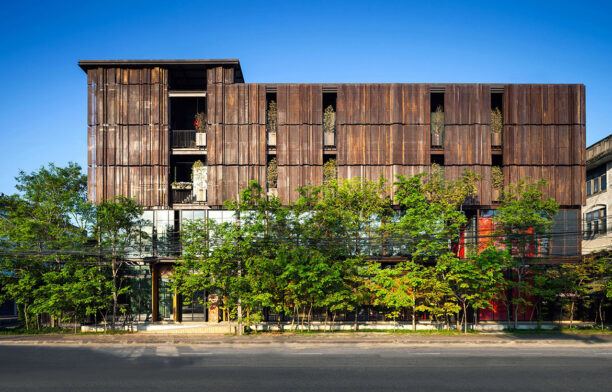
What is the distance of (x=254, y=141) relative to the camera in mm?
29172

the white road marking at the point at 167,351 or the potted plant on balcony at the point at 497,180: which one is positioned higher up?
the potted plant on balcony at the point at 497,180

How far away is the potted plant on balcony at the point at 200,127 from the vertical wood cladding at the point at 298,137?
5.88 metres

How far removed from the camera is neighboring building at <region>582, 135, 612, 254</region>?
31.8m

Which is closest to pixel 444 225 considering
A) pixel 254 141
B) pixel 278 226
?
pixel 278 226

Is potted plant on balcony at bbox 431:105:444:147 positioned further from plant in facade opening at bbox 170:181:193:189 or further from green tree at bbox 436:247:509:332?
plant in facade opening at bbox 170:181:193:189

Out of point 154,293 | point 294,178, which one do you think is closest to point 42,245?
point 154,293

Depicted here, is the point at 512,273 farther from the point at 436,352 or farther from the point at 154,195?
the point at 154,195

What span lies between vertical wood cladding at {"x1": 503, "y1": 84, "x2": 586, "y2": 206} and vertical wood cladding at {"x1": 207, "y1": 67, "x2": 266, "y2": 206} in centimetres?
1842

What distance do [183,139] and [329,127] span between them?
37.7 feet

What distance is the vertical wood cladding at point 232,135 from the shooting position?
28844 mm

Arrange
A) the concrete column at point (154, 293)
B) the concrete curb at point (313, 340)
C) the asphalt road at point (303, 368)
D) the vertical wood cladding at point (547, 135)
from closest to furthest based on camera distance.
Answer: the asphalt road at point (303, 368) → the concrete curb at point (313, 340) → the concrete column at point (154, 293) → the vertical wood cladding at point (547, 135)

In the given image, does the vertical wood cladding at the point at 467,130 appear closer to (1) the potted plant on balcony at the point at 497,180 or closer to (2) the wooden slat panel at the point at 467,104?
(2) the wooden slat panel at the point at 467,104

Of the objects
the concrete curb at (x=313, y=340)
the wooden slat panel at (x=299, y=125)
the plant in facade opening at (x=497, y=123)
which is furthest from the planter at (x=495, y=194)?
the wooden slat panel at (x=299, y=125)

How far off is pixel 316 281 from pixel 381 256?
653 cm
